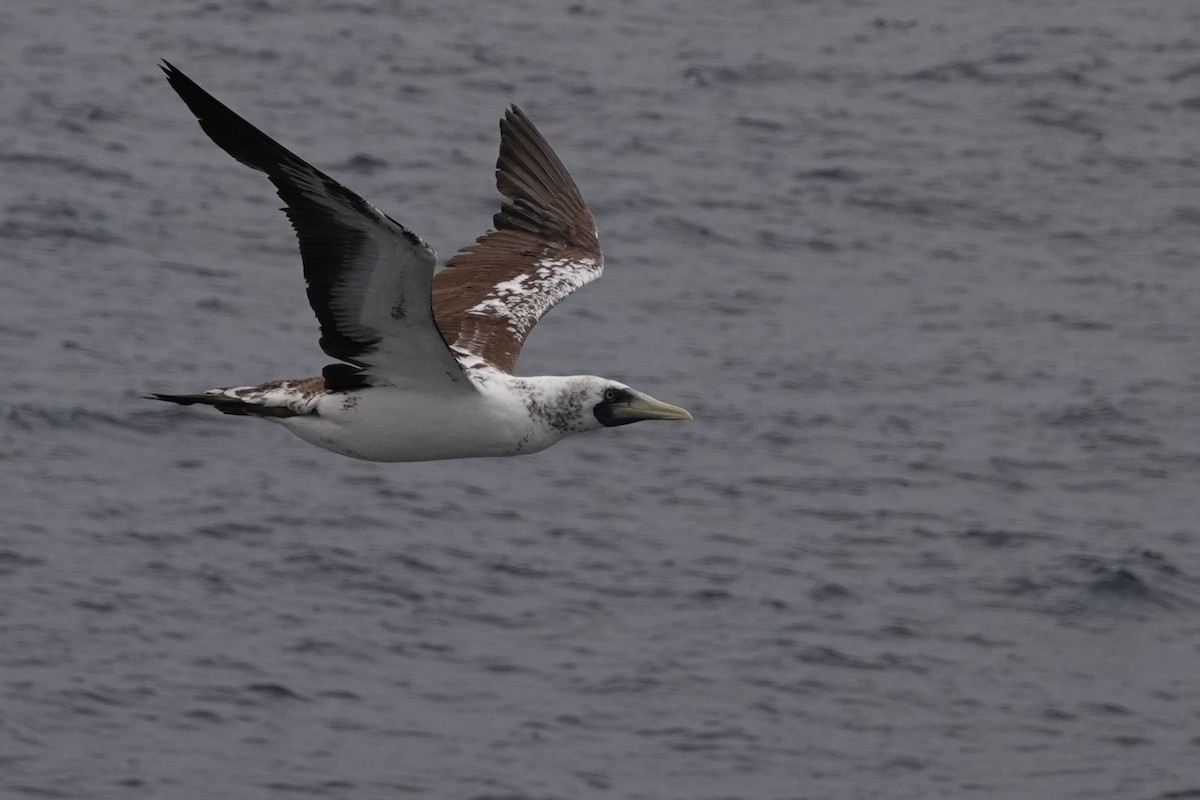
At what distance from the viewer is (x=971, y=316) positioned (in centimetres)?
3094

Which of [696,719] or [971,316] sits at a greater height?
[971,316]

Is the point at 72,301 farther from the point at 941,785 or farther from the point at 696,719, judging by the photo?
the point at 941,785

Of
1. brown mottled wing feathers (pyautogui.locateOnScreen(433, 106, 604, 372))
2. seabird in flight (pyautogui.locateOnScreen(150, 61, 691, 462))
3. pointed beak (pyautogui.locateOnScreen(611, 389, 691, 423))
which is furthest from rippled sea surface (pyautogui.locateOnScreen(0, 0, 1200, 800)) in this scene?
pointed beak (pyautogui.locateOnScreen(611, 389, 691, 423))

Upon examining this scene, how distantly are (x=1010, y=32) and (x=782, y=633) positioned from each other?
23.1m

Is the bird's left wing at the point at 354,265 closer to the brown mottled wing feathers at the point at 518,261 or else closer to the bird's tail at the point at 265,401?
the bird's tail at the point at 265,401

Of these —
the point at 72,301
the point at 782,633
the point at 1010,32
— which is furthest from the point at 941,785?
the point at 1010,32

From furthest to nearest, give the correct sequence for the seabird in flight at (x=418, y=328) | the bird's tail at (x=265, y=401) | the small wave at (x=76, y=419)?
the small wave at (x=76, y=419) → the bird's tail at (x=265, y=401) → the seabird in flight at (x=418, y=328)

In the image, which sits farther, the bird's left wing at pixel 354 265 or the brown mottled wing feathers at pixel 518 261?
the brown mottled wing feathers at pixel 518 261

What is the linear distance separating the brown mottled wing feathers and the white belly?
89 centimetres

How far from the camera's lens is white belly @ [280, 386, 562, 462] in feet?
40.6

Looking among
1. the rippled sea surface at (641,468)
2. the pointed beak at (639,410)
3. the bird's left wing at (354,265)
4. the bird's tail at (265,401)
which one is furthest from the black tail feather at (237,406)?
the rippled sea surface at (641,468)

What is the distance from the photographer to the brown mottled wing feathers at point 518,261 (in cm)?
1398

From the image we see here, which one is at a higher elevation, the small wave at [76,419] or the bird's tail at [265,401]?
the bird's tail at [265,401]

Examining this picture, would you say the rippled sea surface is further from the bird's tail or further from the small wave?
the bird's tail
